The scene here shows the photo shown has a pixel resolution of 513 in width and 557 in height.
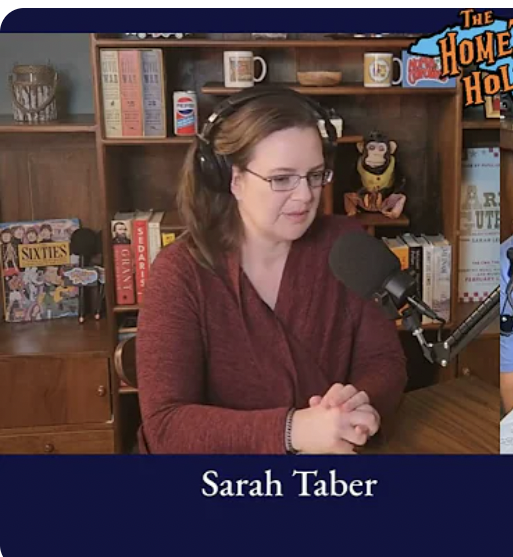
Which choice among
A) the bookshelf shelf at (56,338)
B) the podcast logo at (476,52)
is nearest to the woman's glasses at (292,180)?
the podcast logo at (476,52)

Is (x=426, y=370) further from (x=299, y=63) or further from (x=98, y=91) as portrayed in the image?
(x=98, y=91)

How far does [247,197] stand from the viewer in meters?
1.50

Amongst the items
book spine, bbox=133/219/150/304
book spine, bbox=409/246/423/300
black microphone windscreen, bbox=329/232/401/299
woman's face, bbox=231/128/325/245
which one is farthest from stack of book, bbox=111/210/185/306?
book spine, bbox=409/246/423/300

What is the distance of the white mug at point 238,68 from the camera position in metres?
1.50

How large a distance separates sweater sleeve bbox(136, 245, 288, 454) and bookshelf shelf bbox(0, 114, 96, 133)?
0.20 m

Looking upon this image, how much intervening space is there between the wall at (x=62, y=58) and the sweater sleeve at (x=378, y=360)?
489 mm

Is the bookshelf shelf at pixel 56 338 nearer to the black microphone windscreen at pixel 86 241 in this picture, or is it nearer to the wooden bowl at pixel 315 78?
the black microphone windscreen at pixel 86 241

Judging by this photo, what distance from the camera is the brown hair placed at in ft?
4.88

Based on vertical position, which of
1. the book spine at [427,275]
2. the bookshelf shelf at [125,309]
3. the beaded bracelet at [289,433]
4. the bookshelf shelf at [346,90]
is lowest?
the beaded bracelet at [289,433]

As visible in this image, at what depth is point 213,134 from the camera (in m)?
1.50

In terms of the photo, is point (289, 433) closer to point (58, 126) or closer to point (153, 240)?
point (153, 240)

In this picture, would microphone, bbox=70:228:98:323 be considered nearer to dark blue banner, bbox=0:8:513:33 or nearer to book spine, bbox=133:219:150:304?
book spine, bbox=133:219:150:304
